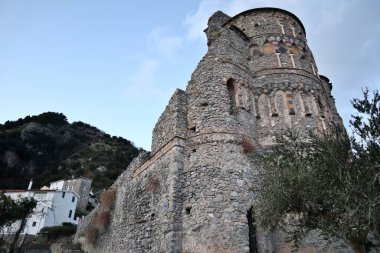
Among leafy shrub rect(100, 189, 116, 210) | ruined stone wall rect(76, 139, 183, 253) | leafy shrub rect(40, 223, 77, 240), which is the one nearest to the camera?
ruined stone wall rect(76, 139, 183, 253)

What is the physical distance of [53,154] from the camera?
70.9 meters

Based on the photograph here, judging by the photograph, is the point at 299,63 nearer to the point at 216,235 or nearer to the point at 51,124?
the point at 216,235

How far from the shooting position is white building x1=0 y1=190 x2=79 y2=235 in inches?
1546

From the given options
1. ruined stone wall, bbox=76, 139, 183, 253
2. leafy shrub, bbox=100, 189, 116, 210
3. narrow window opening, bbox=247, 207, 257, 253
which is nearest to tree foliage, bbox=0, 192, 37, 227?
leafy shrub, bbox=100, 189, 116, 210

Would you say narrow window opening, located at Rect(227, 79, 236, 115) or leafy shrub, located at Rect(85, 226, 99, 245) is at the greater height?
narrow window opening, located at Rect(227, 79, 236, 115)

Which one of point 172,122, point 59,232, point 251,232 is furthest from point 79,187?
point 251,232

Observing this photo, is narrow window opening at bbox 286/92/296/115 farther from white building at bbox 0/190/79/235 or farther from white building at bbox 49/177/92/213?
white building at bbox 49/177/92/213

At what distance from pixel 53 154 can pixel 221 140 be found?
70200mm

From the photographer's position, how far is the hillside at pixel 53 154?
60719mm

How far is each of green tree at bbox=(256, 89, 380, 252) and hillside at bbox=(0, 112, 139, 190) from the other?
59695 mm

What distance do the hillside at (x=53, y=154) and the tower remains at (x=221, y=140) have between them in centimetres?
4905

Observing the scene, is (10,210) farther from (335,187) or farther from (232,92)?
(335,187)

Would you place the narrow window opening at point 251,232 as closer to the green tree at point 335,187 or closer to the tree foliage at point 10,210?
the green tree at point 335,187

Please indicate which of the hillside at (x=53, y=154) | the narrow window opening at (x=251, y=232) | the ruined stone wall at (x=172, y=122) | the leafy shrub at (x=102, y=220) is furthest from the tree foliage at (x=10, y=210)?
the hillside at (x=53, y=154)
